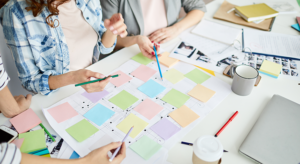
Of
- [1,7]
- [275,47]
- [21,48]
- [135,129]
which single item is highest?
[1,7]

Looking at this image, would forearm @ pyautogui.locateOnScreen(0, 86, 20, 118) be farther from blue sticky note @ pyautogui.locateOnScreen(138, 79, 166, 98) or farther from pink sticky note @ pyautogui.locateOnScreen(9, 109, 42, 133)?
blue sticky note @ pyautogui.locateOnScreen(138, 79, 166, 98)

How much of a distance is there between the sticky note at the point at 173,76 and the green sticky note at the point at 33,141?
0.56 metres

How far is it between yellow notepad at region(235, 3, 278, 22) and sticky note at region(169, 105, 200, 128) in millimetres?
921

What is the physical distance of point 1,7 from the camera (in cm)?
90

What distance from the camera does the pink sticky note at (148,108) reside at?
2.69 feet

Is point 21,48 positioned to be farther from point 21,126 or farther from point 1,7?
point 21,126

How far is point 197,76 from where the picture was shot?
1007 mm

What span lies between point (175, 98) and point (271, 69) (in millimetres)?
511

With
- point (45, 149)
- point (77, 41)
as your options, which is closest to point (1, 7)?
point (77, 41)

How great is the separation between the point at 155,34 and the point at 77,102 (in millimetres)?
637

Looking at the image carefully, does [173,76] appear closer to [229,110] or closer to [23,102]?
[229,110]

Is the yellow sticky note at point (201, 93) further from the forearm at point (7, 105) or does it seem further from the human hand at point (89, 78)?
the forearm at point (7, 105)

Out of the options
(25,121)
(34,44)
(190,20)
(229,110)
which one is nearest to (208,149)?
(229,110)

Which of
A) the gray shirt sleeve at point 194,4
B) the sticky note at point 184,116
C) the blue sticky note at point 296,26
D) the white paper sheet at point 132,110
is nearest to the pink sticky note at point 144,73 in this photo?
the white paper sheet at point 132,110
